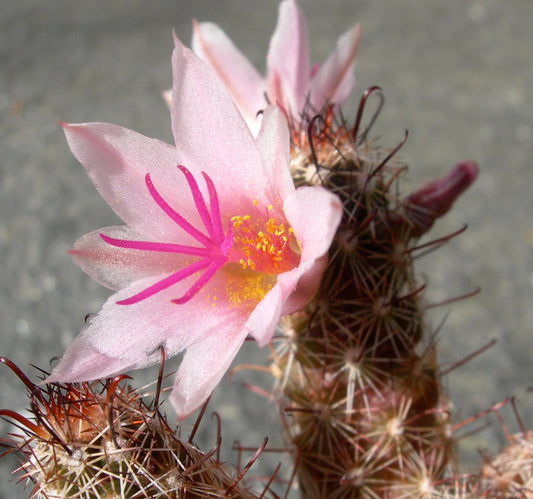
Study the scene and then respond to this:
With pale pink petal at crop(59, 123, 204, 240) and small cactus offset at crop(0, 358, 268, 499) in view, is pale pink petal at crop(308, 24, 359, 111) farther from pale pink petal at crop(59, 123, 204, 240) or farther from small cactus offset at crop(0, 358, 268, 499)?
small cactus offset at crop(0, 358, 268, 499)

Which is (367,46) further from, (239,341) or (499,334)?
(239,341)

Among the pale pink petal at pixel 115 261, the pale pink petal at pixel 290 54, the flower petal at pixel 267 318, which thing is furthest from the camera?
the pale pink petal at pixel 290 54

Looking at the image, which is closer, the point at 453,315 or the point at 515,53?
the point at 453,315

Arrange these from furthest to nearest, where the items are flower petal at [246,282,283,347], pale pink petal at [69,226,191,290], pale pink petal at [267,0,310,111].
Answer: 1. pale pink petal at [267,0,310,111]
2. pale pink petal at [69,226,191,290]
3. flower petal at [246,282,283,347]

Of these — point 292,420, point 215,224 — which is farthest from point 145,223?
point 292,420

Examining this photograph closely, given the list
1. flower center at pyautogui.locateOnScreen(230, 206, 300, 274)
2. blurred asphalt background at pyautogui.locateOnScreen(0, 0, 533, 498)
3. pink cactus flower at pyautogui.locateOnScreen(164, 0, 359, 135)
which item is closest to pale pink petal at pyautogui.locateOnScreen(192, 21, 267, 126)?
pink cactus flower at pyautogui.locateOnScreen(164, 0, 359, 135)

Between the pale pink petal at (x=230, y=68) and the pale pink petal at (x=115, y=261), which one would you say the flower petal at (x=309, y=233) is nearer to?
the pale pink petal at (x=115, y=261)

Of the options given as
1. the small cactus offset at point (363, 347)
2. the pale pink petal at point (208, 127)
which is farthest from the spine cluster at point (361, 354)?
the pale pink petal at point (208, 127)
